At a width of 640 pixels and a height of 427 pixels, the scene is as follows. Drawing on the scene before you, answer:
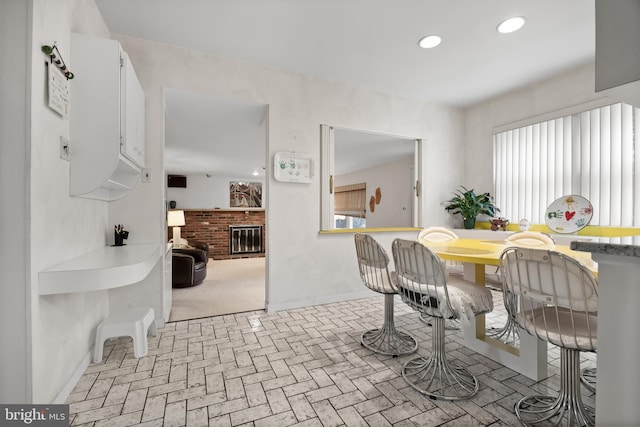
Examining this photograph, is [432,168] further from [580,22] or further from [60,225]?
[60,225]

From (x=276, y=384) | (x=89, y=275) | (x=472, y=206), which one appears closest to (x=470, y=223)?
(x=472, y=206)

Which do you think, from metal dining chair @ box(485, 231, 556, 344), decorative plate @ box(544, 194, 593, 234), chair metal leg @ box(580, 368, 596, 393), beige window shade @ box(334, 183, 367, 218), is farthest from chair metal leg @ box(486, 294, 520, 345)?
beige window shade @ box(334, 183, 367, 218)

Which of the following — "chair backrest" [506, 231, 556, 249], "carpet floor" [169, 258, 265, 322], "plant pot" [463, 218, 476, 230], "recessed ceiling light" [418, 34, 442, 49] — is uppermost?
"recessed ceiling light" [418, 34, 442, 49]

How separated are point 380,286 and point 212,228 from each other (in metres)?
6.96

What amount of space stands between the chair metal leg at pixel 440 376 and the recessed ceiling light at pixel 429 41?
240 cm

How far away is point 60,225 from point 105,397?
3.34 ft

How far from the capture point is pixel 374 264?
6.91 feet

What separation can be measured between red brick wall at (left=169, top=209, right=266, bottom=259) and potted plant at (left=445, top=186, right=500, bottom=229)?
5.76 metres

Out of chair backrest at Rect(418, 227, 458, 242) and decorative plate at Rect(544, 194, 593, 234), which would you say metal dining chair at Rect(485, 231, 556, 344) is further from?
chair backrest at Rect(418, 227, 458, 242)

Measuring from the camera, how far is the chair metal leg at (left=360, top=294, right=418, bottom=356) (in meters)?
2.25

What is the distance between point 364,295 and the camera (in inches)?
144

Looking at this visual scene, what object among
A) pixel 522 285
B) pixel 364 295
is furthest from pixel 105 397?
pixel 364 295

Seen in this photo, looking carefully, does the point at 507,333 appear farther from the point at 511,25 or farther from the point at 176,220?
the point at 176,220

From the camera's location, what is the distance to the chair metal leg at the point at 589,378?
5.73ft
